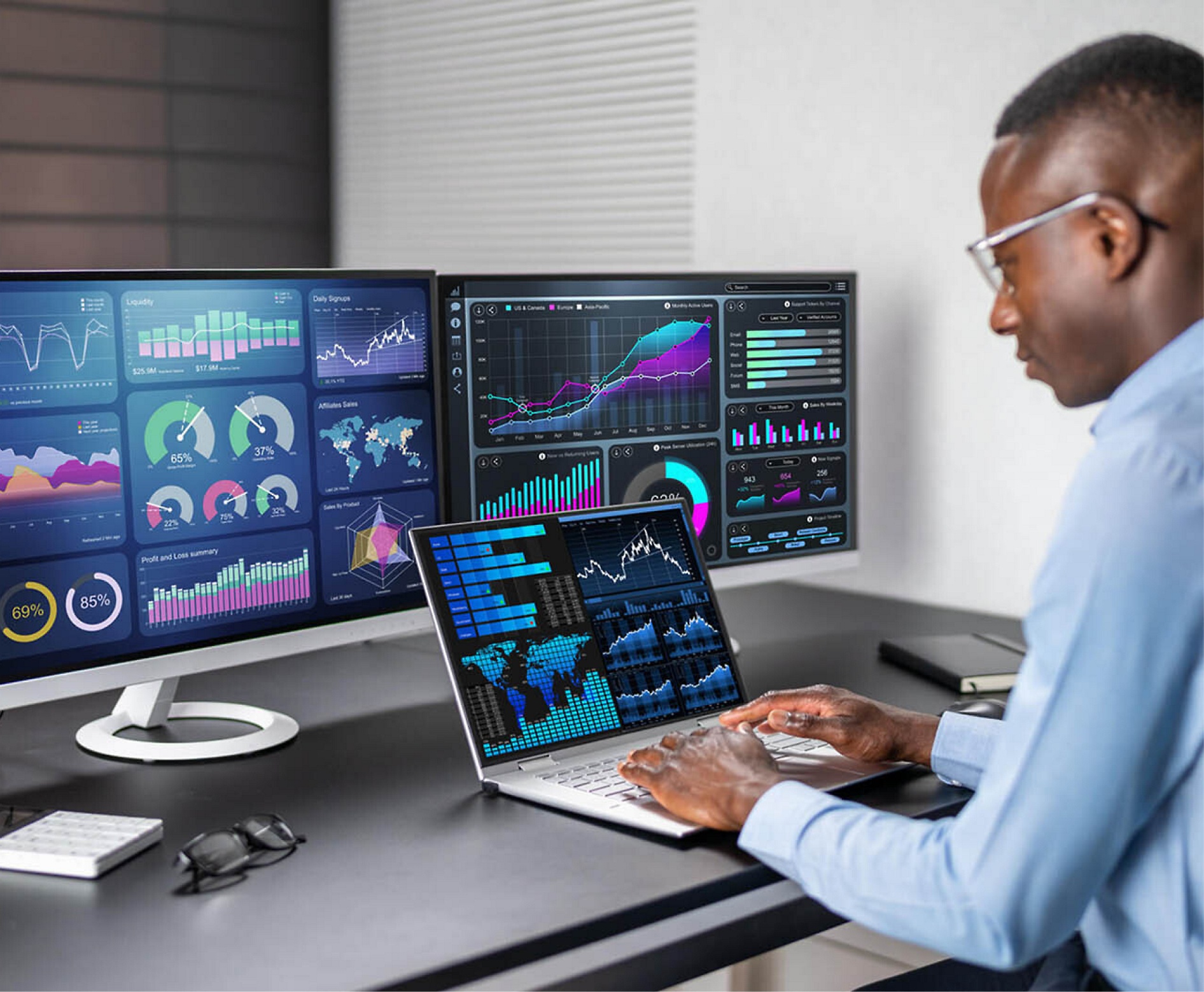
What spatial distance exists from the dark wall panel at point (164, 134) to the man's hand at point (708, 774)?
2562mm

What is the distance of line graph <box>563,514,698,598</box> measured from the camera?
162cm

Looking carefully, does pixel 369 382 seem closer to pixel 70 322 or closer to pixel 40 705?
pixel 70 322

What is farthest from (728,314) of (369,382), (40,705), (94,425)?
(40,705)

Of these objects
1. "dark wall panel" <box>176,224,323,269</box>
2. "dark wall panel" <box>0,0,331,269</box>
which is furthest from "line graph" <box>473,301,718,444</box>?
"dark wall panel" <box>0,0,331,269</box>

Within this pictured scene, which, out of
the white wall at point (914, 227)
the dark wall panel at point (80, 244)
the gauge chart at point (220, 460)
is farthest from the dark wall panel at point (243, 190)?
the gauge chart at point (220, 460)

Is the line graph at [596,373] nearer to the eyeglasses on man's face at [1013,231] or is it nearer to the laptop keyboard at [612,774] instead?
the laptop keyboard at [612,774]

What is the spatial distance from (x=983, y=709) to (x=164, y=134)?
274 centimetres

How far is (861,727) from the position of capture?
4.87 ft

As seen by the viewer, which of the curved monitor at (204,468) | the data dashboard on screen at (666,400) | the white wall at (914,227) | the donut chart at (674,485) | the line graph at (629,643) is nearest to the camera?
the curved monitor at (204,468)

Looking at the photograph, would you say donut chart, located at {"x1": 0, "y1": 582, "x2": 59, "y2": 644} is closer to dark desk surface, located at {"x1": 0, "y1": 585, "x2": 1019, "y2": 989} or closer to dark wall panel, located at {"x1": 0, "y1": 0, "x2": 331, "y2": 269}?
dark desk surface, located at {"x1": 0, "y1": 585, "x2": 1019, "y2": 989}

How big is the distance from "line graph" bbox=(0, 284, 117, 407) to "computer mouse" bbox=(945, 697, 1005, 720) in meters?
1.05

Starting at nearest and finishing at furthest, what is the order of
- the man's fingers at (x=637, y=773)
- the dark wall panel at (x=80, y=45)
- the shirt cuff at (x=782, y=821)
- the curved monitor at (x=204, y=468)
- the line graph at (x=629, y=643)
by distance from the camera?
1. the shirt cuff at (x=782, y=821)
2. the man's fingers at (x=637, y=773)
3. the curved monitor at (x=204, y=468)
4. the line graph at (x=629, y=643)
5. the dark wall panel at (x=80, y=45)

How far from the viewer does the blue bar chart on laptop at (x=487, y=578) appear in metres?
1.51

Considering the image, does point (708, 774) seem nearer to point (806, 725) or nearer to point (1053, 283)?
point (806, 725)
